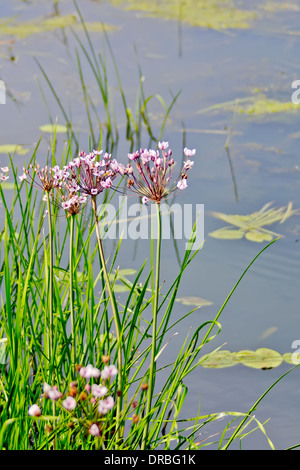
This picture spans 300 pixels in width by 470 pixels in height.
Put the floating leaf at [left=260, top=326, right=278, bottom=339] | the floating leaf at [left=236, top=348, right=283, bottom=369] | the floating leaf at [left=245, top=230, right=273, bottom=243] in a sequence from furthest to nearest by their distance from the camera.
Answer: the floating leaf at [left=245, top=230, right=273, bottom=243] < the floating leaf at [left=260, top=326, right=278, bottom=339] < the floating leaf at [left=236, top=348, right=283, bottom=369]

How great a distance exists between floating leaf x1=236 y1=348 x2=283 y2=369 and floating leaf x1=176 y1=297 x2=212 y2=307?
26 centimetres

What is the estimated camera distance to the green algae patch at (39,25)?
179 inches

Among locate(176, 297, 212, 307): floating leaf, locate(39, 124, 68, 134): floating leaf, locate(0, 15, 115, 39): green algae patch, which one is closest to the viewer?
locate(176, 297, 212, 307): floating leaf

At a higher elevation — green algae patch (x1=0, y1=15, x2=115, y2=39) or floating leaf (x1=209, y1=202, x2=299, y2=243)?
green algae patch (x1=0, y1=15, x2=115, y2=39)

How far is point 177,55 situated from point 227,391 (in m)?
2.78

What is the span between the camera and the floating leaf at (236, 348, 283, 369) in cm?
192

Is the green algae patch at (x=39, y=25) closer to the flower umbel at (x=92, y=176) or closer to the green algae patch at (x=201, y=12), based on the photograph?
the green algae patch at (x=201, y=12)

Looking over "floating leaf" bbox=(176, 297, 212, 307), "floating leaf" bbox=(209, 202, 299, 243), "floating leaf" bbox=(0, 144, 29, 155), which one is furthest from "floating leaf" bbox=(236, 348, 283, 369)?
"floating leaf" bbox=(0, 144, 29, 155)

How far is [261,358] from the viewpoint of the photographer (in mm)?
1939

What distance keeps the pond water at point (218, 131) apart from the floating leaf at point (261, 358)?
0.03 metres

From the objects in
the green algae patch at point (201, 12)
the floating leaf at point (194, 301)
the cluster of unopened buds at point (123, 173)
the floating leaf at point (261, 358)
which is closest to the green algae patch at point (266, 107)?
the green algae patch at point (201, 12)

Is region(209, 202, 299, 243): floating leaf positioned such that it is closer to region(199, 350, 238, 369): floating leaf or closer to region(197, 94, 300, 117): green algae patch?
region(199, 350, 238, 369): floating leaf
